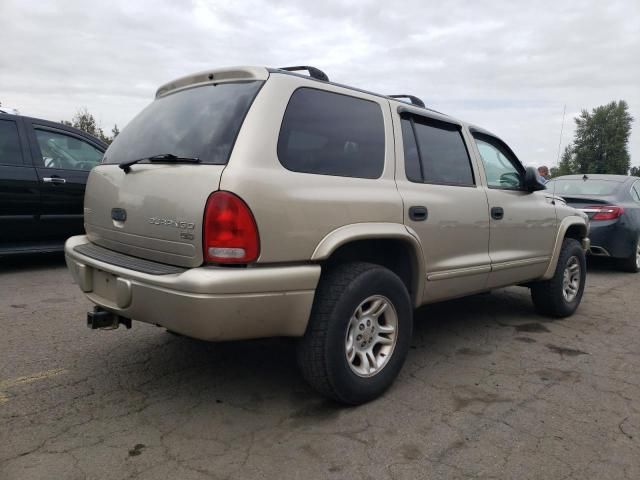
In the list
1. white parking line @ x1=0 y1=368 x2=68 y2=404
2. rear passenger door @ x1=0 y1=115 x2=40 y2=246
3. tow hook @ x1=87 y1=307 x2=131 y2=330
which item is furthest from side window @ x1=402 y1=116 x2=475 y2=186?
rear passenger door @ x1=0 y1=115 x2=40 y2=246

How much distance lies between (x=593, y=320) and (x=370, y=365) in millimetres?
2859

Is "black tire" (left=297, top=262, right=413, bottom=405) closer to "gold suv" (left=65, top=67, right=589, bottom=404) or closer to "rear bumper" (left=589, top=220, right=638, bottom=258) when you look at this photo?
"gold suv" (left=65, top=67, right=589, bottom=404)

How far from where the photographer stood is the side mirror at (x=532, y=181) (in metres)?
4.07

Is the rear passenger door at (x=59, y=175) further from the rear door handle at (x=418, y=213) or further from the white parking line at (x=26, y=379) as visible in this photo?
the rear door handle at (x=418, y=213)

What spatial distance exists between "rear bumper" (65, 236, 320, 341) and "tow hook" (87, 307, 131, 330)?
18cm

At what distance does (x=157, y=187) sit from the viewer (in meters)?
2.48

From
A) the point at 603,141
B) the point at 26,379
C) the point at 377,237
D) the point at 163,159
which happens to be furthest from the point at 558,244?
the point at 603,141

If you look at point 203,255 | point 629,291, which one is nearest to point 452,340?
point 203,255

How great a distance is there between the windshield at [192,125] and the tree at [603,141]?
57.7 m

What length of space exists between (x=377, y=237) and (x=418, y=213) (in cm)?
42

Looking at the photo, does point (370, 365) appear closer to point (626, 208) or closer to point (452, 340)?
point (452, 340)

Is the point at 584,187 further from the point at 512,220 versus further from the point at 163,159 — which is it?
the point at 163,159

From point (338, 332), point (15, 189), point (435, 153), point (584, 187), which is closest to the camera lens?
point (338, 332)

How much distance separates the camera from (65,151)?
5.99 m
